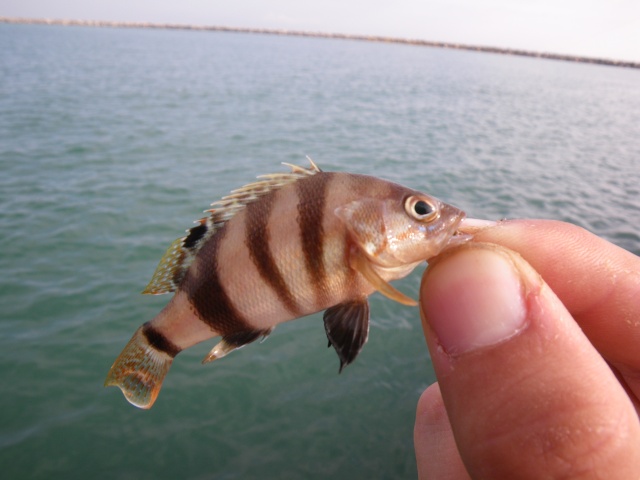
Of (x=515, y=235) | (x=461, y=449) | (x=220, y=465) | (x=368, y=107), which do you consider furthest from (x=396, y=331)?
(x=368, y=107)

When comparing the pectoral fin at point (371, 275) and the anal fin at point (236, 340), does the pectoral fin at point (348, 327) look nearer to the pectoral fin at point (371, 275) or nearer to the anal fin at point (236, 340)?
the pectoral fin at point (371, 275)

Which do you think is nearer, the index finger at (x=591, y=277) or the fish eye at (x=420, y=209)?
the fish eye at (x=420, y=209)

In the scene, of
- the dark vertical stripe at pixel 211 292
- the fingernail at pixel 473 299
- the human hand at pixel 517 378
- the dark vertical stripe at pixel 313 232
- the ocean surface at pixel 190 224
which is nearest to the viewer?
the human hand at pixel 517 378

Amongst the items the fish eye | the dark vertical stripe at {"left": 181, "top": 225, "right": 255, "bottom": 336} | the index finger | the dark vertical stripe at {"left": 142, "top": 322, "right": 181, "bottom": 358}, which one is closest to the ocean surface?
the dark vertical stripe at {"left": 142, "top": 322, "right": 181, "bottom": 358}

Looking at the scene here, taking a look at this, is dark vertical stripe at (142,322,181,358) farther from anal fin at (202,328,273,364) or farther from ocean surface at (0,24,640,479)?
ocean surface at (0,24,640,479)

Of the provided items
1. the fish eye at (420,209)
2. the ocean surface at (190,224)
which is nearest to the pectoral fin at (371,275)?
the fish eye at (420,209)

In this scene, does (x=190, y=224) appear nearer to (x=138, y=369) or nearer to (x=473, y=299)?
(x=138, y=369)
